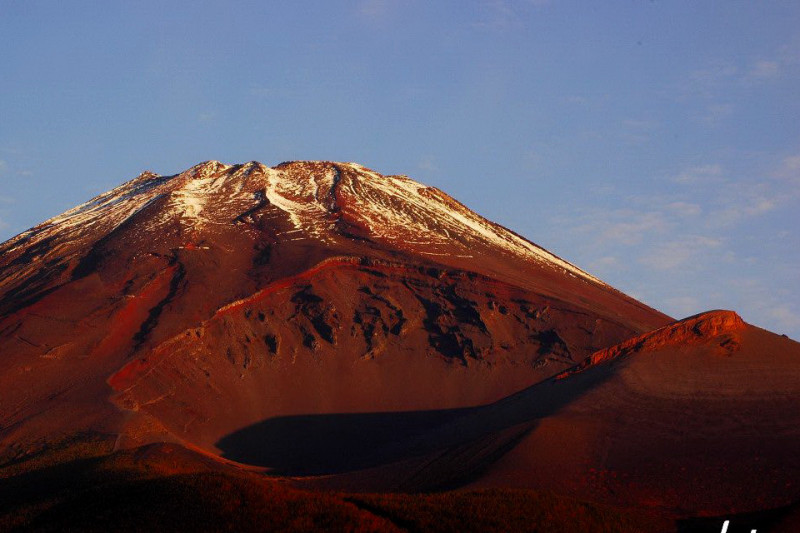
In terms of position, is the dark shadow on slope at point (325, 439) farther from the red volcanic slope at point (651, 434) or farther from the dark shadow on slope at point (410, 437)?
the red volcanic slope at point (651, 434)

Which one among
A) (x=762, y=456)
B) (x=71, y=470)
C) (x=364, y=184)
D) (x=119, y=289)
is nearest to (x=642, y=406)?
(x=762, y=456)

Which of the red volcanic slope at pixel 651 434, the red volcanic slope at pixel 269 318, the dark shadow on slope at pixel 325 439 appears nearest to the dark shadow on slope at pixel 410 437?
the dark shadow on slope at pixel 325 439

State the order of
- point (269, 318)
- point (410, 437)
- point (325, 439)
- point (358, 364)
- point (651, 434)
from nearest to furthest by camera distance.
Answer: point (651, 434)
point (410, 437)
point (325, 439)
point (358, 364)
point (269, 318)

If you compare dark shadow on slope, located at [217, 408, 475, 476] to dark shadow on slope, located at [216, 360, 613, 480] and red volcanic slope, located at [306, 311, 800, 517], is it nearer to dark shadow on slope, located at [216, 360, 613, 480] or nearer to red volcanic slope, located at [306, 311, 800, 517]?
dark shadow on slope, located at [216, 360, 613, 480]

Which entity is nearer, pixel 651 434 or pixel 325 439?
pixel 651 434

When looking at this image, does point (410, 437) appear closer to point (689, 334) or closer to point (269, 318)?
point (269, 318)

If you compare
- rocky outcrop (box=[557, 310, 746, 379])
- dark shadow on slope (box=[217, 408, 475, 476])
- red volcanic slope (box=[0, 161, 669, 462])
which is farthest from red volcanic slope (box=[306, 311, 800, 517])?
red volcanic slope (box=[0, 161, 669, 462])

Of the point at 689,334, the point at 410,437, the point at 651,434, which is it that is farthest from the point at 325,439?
the point at 689,334
